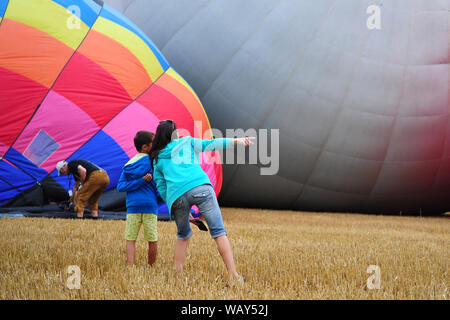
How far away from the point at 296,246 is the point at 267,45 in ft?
17.9

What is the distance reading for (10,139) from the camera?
19.3 feet

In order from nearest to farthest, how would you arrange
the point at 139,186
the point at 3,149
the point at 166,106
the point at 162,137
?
the point at 162,137
the point at 139,186
the point at 3,149
the point at 166,106

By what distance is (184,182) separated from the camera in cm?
272

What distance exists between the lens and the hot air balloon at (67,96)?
19.5 feet

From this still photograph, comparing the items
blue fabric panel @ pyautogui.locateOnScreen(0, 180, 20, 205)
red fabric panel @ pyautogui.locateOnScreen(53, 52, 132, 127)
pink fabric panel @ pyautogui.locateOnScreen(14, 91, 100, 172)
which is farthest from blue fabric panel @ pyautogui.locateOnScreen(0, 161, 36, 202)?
red fabric panel @ pyautogui.locateOnScreen(53, 52, 132, 127)

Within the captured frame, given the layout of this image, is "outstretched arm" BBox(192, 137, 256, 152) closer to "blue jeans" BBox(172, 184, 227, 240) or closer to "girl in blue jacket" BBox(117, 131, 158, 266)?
"blue jeans" BBox(172, 184, 227, 240)

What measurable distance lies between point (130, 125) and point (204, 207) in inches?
160

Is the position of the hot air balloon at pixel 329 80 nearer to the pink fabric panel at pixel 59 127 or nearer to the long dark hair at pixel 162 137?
the pink fabric panel at pixel 59 127

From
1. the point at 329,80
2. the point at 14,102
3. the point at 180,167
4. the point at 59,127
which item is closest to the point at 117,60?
the point at 59,127

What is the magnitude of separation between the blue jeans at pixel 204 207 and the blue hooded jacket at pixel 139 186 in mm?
580

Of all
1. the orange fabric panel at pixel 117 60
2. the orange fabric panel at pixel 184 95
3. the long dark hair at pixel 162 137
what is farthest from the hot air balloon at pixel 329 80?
the long dark hair at pixel 162 137

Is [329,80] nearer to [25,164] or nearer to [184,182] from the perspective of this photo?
[25,164]

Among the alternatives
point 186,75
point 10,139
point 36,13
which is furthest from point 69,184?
point 186,75

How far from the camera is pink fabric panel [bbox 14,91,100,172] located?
5.97 metres
